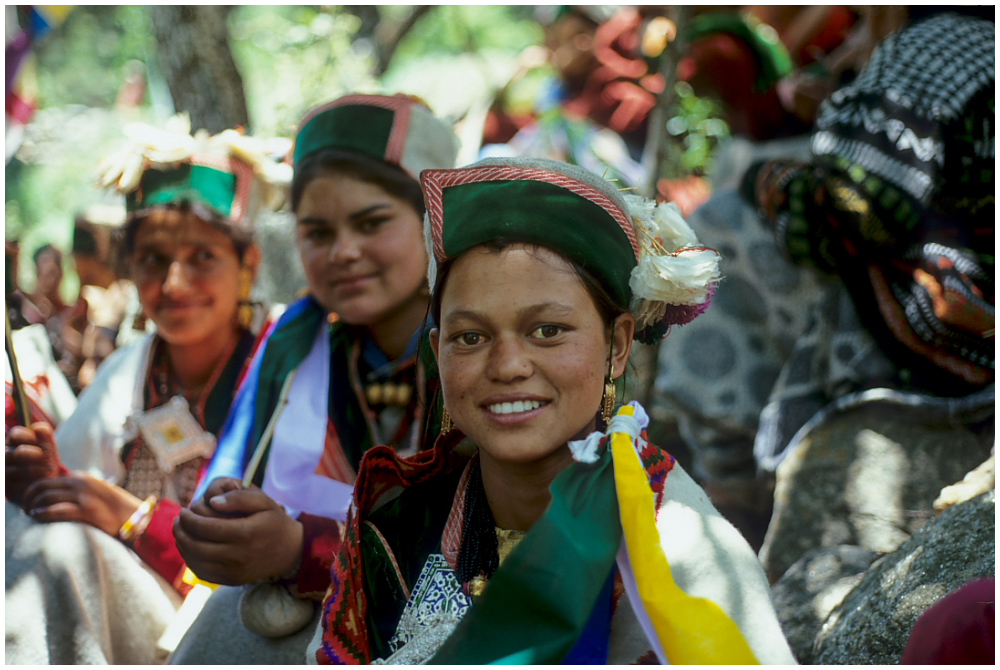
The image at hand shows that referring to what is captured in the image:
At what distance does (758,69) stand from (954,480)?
10.9 feet

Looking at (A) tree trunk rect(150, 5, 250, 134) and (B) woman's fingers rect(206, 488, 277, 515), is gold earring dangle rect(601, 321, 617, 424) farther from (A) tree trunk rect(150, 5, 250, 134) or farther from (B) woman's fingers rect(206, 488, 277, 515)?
(A) tree trunk rect(150, 5, 250, 134)

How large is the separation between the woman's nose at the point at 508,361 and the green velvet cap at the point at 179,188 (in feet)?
5.96

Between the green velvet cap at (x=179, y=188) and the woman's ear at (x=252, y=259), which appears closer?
the green velvet cap at (x=179, y=188)


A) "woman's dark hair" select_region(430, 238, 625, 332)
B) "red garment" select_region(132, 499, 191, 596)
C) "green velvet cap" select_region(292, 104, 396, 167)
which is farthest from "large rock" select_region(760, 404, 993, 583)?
"red garment" select_region(132, 499, 191, 596)

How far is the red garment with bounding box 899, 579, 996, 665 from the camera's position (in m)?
1.43

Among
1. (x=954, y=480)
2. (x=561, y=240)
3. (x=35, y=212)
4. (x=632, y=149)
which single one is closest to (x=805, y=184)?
(x=954, y=480)

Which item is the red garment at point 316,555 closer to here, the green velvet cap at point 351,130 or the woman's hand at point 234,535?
the woman's hand at point 234,535

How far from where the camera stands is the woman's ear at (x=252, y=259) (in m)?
3.46

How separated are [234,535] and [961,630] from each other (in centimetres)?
167

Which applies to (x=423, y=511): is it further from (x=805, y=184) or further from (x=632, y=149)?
(x=632, y=149)

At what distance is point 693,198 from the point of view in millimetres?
5770

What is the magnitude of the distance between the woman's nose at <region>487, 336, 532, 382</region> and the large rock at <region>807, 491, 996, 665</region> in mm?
1228

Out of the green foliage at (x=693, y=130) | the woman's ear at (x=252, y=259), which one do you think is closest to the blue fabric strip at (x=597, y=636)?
the woman's ear at (x=252, y=259)

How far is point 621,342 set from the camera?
2.08m
